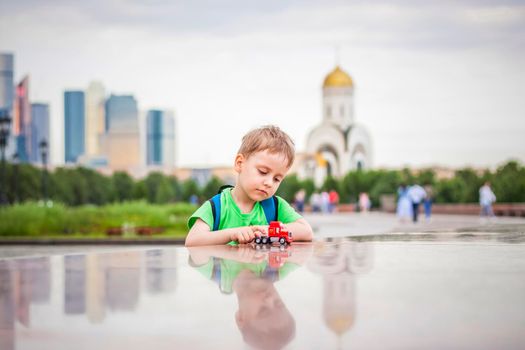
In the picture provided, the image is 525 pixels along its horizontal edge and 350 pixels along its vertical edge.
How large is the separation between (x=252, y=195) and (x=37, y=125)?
15627 centimetres

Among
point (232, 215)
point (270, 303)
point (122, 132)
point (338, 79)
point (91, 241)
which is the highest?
point (338, 79)

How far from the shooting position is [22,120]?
485 ft

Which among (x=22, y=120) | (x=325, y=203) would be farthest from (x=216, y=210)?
(x=22, y=120)

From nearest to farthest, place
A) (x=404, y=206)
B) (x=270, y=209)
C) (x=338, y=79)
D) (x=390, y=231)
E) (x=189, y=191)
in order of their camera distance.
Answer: (x=270, y=209)
(x=390, y=231)
(x=404, y=206)
(x=189, y=191)
(x=338, y=79)

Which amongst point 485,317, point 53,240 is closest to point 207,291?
point 485,317

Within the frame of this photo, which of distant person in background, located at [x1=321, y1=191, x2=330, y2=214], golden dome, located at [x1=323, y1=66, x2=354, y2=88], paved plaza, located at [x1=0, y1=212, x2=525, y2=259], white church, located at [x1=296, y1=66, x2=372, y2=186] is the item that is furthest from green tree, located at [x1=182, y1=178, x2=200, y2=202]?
paved plaza, located at [x1=0, y1=212, x2=525, y2=259]

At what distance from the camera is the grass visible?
22.7m

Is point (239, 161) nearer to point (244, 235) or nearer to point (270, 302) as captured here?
point (244, 235)

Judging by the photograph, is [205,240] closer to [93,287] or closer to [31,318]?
[93,287]

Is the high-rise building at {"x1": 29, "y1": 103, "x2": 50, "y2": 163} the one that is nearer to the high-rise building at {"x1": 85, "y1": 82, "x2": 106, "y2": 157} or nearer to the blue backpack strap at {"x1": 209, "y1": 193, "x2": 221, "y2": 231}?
the high-rise building at {"x1": 85, "y1": 82, "x2": 106, "y2": 157}

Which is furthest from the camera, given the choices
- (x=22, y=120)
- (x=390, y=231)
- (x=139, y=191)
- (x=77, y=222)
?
(x=22, y=120)

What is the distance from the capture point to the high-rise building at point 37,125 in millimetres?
152500

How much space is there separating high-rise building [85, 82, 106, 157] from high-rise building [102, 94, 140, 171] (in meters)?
4.41

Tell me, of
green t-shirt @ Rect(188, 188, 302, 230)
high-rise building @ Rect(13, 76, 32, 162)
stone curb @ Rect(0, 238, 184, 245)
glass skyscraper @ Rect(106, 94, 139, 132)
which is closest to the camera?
green t-shirt @ Rect(188, 188, 302, 230)
